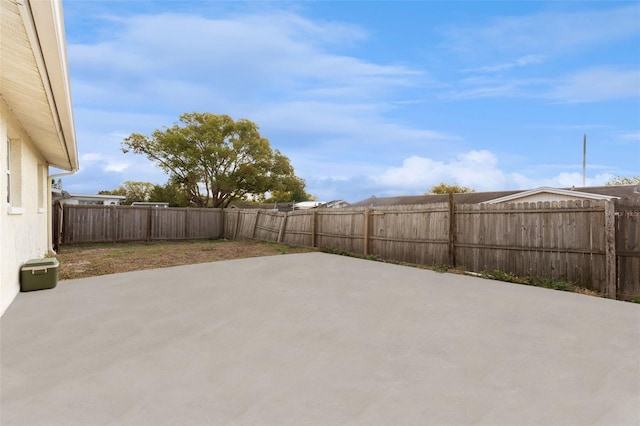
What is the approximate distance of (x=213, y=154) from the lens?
29375 millimetres

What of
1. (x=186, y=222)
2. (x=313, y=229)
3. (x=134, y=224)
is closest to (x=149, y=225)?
(x=134, y=224)

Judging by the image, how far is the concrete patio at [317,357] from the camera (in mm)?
2861

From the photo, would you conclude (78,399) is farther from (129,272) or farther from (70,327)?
(129,272)

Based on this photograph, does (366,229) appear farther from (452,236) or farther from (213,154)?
(213,154)

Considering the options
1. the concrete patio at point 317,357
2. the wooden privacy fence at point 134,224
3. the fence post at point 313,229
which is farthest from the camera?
the wooden privacy fence at point 134,224

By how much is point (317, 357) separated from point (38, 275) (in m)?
6.12

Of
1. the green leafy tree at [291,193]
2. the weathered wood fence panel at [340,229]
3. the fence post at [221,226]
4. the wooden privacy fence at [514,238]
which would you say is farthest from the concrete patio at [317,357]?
the green leafy tree at [291,193]

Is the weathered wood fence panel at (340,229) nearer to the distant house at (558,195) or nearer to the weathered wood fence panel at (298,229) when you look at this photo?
the weathered wood fence panel at (298,229)

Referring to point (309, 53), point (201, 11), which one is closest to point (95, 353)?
point (201, 11)

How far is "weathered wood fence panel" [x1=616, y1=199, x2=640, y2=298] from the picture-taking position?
6.78 m

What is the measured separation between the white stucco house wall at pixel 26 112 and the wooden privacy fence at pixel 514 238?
8498 millimetres

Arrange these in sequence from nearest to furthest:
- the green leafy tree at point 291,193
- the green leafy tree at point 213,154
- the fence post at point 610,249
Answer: the fence post at point 610,249
the green leafy tree at point 213,154
the green leafy tree at point 291,193

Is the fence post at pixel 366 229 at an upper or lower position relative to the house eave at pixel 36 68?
lower

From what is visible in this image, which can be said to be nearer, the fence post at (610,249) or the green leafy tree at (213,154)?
the fence post at (610,249)
